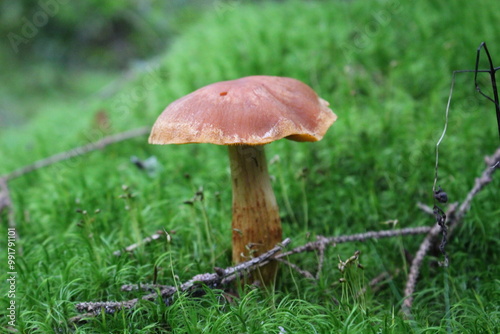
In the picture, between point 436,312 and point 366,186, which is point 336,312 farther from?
point 366,186

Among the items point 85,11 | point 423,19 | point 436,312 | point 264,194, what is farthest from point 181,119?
point 85,11

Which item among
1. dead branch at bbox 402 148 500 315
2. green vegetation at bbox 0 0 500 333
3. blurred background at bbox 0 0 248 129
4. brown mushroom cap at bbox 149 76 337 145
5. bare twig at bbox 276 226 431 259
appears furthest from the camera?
blurred background at bbox 0 0 248 129

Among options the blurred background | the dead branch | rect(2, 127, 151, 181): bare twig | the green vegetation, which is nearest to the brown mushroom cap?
the green vegetation

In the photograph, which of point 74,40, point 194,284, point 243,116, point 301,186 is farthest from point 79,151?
point 74,40

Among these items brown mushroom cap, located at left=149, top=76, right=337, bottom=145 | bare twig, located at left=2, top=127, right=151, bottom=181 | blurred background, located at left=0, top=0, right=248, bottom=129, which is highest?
blurred background, located at left=0, top=0, right=248, bottom=129

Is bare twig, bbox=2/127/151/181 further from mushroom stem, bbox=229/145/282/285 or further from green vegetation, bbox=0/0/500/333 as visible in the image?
mushroom stem, bbox=229/145/282/285

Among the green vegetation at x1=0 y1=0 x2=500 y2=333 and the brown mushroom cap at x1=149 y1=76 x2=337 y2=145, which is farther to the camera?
the green vegetation at x1=0 y1=0 x2=500 y2=333
